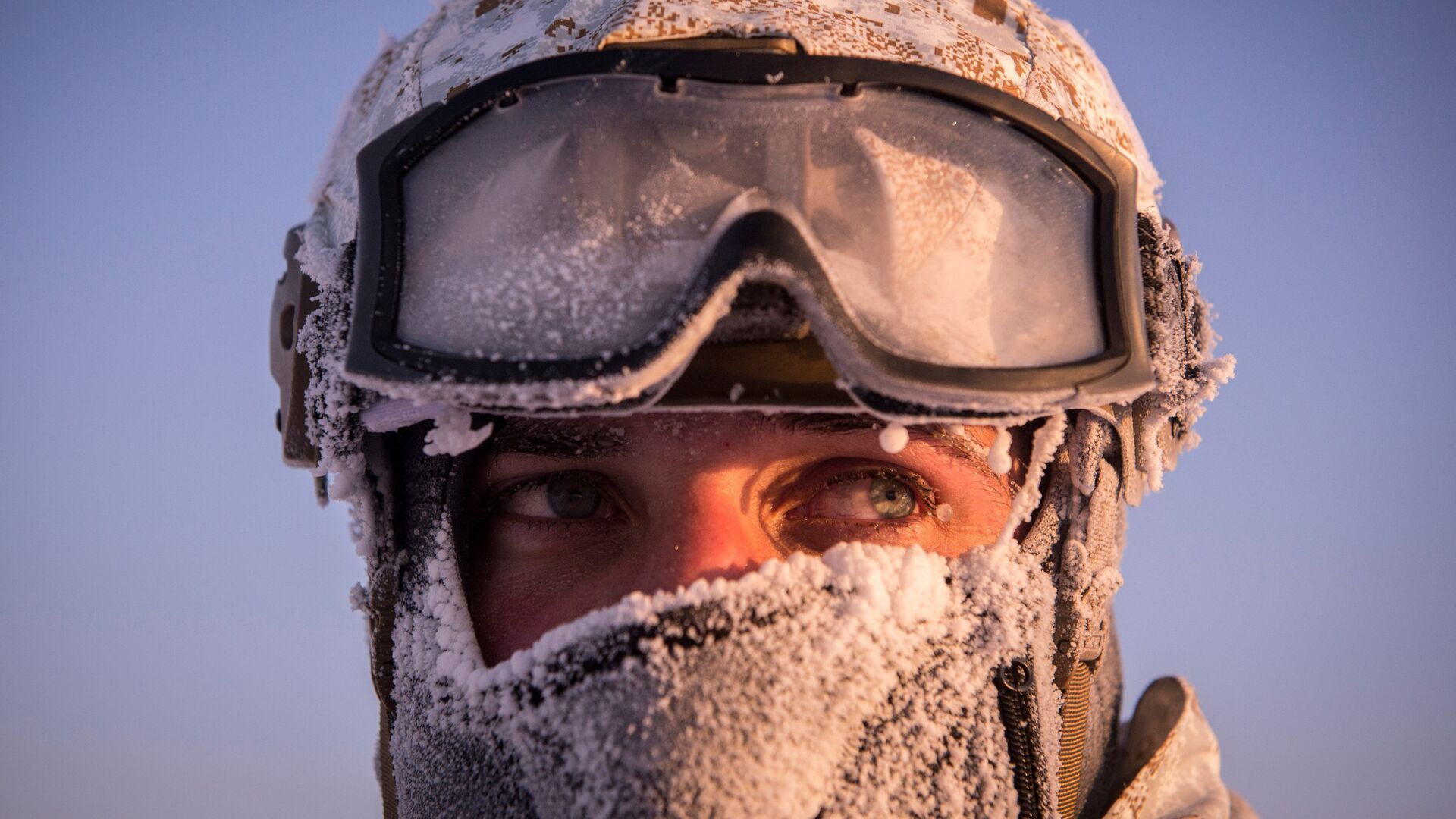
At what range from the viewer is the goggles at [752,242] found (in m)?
1.32

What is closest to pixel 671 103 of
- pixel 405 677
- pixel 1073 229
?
pixel 1073 229

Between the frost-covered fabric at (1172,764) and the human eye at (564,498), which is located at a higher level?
the human eye at (564,498)

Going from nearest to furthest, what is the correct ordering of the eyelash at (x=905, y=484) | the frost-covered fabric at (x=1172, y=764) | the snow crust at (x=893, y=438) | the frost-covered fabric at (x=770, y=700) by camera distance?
the frost-covered fabric at (x=770, y=700) → the snow crust at (x=893, y=438) → the eyelash at (x=905, y=484) → the frost-covered fabric at (x=1172, y=764)

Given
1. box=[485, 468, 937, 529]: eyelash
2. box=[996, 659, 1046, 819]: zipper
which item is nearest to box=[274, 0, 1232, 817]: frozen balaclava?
box=[996, 659, 1046, 819]: zipper

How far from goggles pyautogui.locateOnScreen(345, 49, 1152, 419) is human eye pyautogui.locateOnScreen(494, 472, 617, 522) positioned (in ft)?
1.01

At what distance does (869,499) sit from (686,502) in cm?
30

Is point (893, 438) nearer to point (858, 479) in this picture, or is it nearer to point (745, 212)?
point (858, 479)

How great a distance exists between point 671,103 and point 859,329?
406 millimetres

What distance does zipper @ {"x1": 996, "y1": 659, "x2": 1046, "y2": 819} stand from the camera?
1483 millimetres

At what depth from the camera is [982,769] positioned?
145cm

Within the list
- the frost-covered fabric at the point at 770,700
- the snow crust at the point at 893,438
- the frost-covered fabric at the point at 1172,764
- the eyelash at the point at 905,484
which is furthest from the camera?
the frost-covered fabric at the point at 1172,764

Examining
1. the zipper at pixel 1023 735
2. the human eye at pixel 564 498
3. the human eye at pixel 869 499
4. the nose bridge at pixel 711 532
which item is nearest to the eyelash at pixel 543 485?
the human eye at pixel 564 498

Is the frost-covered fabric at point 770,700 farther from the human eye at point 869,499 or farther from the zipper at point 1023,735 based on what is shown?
the human eye at point 869,499

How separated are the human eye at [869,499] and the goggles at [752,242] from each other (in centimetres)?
26
